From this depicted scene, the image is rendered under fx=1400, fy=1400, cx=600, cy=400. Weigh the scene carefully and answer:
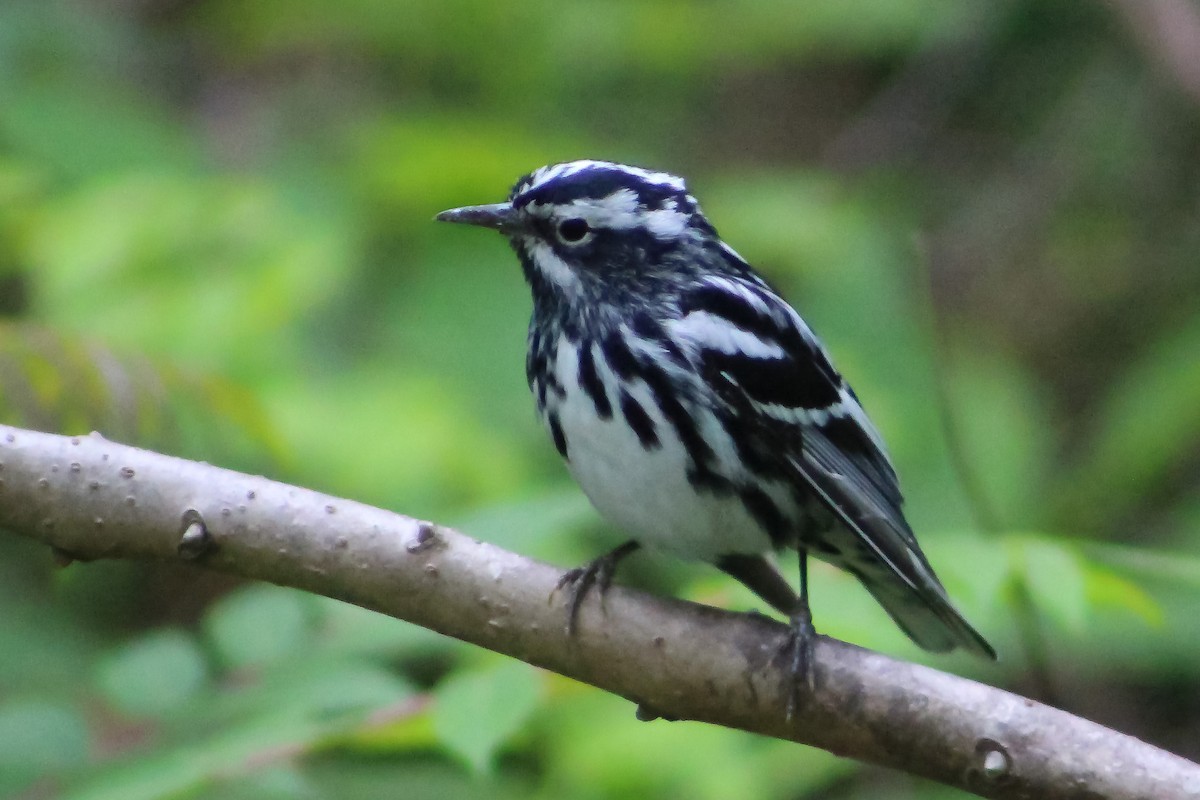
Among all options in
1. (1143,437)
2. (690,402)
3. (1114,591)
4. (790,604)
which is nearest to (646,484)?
(690,402)

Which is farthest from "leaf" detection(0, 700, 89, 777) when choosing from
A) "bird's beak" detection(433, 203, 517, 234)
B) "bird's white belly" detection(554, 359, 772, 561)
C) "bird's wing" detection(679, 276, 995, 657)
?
"bird's wing" detection(679, 276, 995, 657)

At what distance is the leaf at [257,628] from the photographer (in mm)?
2488

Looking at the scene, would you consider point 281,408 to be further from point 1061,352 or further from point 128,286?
point 1061,352

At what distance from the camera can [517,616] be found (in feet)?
7.36

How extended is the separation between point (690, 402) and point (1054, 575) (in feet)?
2.31

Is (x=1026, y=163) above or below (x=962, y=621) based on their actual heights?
above

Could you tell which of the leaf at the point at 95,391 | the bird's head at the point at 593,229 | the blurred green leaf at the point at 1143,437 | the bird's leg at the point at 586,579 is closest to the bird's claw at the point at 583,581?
the bird's leg at the point at 586,579

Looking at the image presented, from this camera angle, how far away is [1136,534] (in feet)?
18.6

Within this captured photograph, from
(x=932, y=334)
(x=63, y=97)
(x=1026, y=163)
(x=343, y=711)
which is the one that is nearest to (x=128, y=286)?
(x=63, y=97)

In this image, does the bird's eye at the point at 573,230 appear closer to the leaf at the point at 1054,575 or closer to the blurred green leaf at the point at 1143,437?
the leaf at the point at 1054,575

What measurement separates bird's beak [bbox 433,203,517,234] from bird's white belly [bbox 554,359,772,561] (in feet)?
1.20

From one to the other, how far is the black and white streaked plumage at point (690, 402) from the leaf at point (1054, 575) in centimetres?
20

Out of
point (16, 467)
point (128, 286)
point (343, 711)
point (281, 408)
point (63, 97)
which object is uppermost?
point (63, 97)

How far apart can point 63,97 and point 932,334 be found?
3453 millimetres
